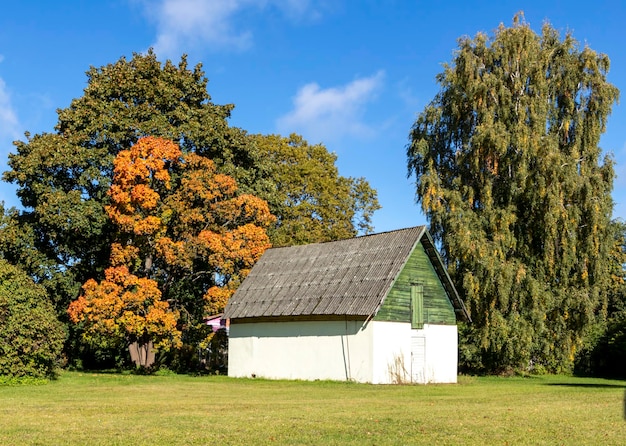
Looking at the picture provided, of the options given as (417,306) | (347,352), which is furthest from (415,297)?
(347,352)

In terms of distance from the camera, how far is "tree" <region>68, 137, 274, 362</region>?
38594 millimetres

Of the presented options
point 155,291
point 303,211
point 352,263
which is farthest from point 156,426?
point 303,211

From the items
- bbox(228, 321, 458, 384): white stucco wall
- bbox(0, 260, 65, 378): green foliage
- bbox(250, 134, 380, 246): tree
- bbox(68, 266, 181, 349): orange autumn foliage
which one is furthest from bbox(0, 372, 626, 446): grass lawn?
bbox(250, 134, 380, 246): tree

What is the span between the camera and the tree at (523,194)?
1586 inches

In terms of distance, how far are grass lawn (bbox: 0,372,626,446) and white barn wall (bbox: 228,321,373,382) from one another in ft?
14.8

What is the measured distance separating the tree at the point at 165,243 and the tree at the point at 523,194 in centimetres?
1062

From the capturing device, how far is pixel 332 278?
3594 cm

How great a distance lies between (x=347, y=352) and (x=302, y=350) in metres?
2.70

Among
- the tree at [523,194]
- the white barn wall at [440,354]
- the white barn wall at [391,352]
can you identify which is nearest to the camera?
the white barn wall at [391,352]

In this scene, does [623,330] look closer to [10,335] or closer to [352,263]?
[352,263]

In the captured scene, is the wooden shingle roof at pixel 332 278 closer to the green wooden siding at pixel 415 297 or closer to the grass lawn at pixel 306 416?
the green wooden siding at pixel 415 297

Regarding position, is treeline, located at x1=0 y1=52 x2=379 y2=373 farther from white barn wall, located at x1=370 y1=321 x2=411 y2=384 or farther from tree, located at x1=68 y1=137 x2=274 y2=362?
white barn wall, located at x1=370 y1=321 x2=411 y2=384

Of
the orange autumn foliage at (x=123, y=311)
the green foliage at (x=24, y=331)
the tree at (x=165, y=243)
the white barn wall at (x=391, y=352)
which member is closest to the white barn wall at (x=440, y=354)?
the white barn wall at (x=391, y=352)

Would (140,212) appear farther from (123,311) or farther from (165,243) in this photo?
(123,311)
